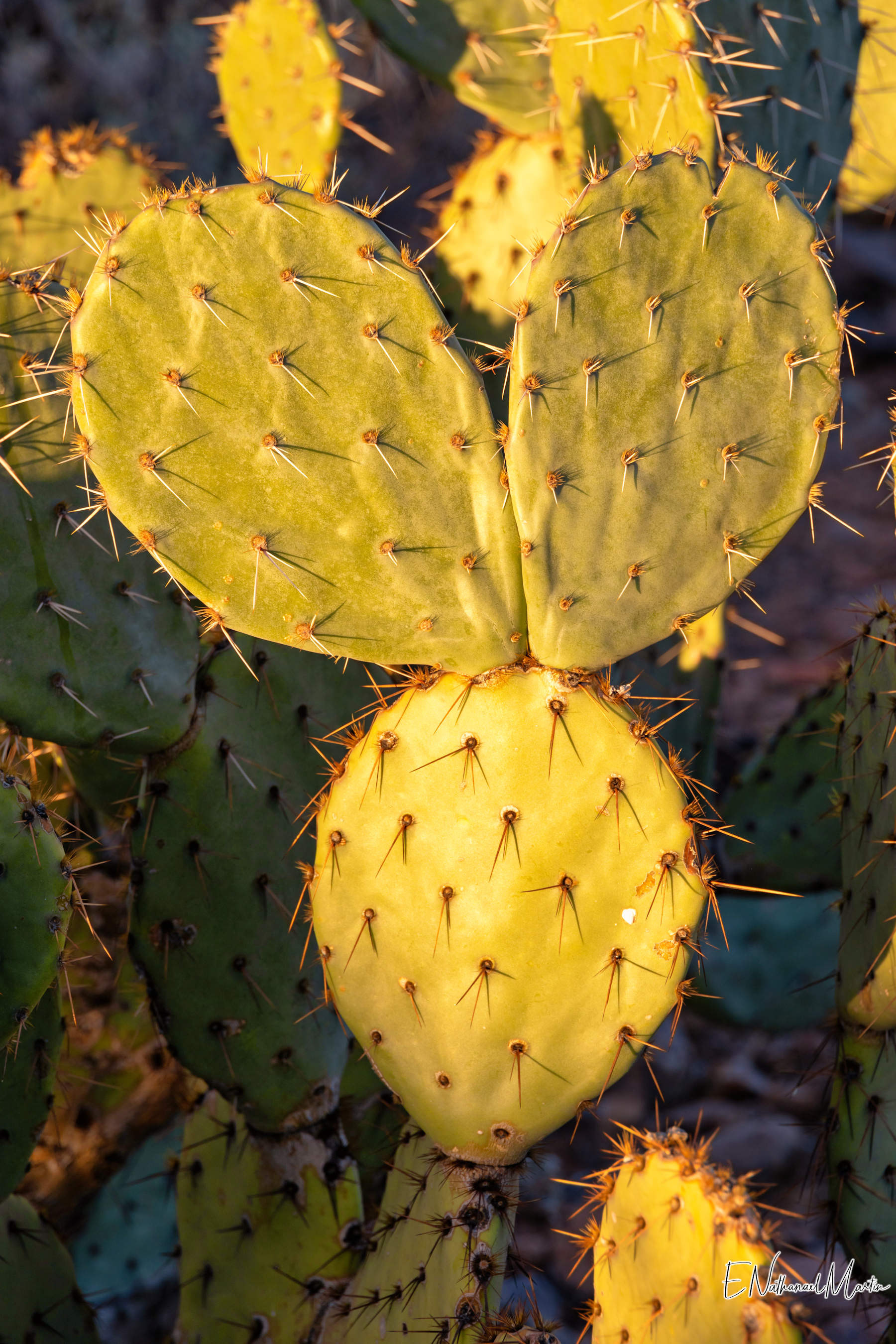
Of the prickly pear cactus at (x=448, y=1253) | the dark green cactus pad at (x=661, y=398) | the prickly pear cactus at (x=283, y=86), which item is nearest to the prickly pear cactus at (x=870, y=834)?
the dark green cactus pad at (x=661, y=398)

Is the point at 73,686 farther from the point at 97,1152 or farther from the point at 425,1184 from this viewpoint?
the point at 97,1152

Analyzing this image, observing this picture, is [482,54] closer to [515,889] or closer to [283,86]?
[283,86]

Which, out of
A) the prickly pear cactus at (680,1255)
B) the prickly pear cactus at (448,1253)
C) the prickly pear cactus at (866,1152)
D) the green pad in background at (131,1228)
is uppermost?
the prickly pear cactus at (680,1255)

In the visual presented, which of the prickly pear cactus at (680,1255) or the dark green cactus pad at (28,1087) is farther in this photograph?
the dark green cactus pad at (28,1087)

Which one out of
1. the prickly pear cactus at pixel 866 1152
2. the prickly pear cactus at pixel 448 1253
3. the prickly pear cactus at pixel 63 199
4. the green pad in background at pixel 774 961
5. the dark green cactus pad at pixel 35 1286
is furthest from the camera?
the green pad in background at pixel 774 961

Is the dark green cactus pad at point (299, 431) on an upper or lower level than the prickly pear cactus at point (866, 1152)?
upper

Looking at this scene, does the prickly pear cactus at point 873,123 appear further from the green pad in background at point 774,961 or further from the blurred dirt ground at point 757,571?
the green pad in background at point 774,961

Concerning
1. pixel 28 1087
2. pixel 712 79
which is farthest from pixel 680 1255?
pixel 712 79
